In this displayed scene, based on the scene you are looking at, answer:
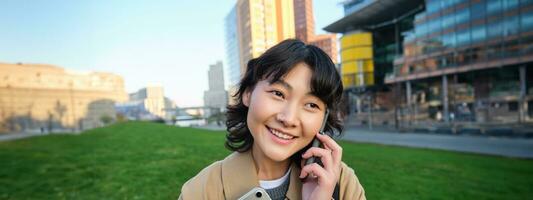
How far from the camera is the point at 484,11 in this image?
37938 mm

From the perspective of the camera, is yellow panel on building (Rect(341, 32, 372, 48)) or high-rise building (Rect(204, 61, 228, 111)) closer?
high-rise building (Rect(204, 61, 228, 111))

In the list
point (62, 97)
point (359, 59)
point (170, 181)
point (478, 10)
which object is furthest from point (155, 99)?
point (478, 10)

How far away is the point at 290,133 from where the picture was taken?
1628 mm

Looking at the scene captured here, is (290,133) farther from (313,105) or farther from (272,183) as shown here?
(272,183)

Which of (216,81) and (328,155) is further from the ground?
(216,81)

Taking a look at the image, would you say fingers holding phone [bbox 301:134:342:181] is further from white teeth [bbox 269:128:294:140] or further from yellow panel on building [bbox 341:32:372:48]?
yellow panel on building [bbox 341:32:372:48]

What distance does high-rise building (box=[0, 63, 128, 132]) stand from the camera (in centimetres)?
1628

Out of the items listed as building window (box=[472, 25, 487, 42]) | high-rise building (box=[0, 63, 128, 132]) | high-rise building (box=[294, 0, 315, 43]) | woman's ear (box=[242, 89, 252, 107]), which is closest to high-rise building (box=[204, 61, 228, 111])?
high-rise building (box=[294, 0, 315, 43])

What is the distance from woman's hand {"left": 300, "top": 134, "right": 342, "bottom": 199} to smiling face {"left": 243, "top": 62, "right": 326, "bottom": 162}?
0.30 feet

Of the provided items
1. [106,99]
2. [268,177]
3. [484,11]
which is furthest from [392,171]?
[106,99]

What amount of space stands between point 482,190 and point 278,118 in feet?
25.5

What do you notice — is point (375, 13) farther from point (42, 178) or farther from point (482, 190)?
point (42, 178)

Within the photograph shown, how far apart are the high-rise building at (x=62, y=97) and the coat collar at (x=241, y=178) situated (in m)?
11.0

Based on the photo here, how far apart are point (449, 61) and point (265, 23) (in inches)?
1830
